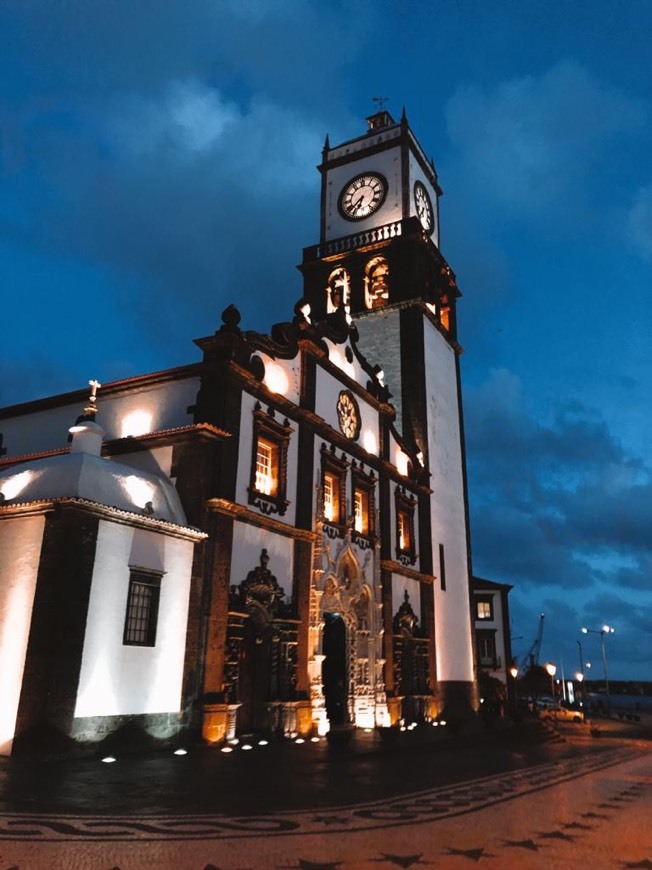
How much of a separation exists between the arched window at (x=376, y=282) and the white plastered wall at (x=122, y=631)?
2244 cm

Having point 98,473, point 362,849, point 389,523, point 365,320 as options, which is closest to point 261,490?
point 98,473

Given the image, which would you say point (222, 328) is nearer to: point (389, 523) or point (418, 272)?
point (389, 523)

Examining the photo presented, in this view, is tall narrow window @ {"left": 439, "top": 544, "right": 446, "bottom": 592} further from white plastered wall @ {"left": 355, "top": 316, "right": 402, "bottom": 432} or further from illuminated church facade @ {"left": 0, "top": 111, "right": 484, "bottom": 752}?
white plastered wall @ {"left": 355, "top": 316, "right": 402, "bottom": 432}

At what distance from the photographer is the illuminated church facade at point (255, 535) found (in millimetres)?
16172

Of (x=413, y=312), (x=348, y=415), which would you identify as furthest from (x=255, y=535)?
(x=413, y=312)

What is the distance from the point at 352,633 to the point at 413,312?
17.5 meters

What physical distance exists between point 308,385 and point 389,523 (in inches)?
316

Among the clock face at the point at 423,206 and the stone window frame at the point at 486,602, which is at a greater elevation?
the clock face at the point at 423,206

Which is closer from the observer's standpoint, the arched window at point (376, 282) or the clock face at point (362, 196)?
the arched window at point (376, 282)

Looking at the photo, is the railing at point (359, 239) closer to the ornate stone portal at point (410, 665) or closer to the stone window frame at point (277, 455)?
the stone window frame at point (277, 455)

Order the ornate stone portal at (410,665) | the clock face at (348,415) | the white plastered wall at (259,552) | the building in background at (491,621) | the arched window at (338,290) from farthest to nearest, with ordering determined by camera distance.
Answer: the building in background at (491,621) < the arched window at (338,290) < the ornate stone portal at (410,665) < the clock face at (348,415) < the white plastered wall at (259,552)

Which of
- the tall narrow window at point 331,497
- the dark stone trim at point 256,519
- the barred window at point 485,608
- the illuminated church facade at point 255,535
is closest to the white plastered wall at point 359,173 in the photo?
the illuminated church facade at point 255,535

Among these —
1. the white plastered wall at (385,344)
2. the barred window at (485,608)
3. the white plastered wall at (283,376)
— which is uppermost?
the white plastered wall at (385,344)

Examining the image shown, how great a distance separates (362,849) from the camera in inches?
304
